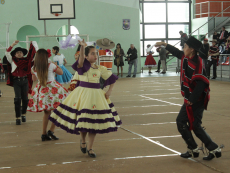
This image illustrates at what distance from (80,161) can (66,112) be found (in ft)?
2.13

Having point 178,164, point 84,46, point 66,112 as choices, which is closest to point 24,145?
point 66,112

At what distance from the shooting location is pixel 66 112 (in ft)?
13.9

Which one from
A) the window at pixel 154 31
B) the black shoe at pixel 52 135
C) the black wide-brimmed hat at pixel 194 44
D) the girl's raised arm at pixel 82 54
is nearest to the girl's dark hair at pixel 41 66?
the black shoe at pixel 52 135

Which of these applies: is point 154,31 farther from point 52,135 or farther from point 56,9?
point 52,135

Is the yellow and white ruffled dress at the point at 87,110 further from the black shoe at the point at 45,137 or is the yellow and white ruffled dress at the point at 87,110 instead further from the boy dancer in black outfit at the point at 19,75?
the boy dancer in black outfit at the point at 19,75

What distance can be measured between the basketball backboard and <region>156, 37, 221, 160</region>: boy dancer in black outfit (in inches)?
508

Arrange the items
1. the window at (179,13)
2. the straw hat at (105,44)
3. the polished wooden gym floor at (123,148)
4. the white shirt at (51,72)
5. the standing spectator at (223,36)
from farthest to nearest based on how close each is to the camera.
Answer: the window at (179,13), the standing spectator at (223,36), the straw hat at (105,44), the white shirt at (51,72), the polished wooden gym floor at (123,148)

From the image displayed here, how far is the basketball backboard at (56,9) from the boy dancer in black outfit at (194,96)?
12.9 metres

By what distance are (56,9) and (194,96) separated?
44.2 feet

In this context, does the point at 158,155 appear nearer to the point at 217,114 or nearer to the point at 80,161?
the point at 80,161

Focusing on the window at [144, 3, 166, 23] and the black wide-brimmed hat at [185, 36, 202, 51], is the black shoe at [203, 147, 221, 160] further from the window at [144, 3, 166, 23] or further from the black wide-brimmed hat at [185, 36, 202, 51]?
the window at [144, 3, 166, 23]

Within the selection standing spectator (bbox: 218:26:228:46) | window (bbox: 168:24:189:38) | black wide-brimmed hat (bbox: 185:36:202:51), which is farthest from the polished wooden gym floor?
window (bbox: 168:24:189:38)

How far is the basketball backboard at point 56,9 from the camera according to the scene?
16078mm

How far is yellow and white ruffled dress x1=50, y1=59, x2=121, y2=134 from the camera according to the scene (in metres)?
4.00
